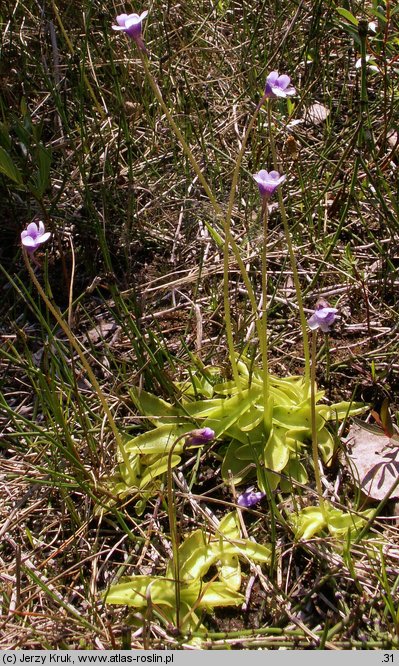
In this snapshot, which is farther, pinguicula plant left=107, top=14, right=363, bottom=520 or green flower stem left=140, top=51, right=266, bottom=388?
pinguicula plant left=107, top=14, right=363, bottom=520

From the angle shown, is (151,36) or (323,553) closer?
(323,553)

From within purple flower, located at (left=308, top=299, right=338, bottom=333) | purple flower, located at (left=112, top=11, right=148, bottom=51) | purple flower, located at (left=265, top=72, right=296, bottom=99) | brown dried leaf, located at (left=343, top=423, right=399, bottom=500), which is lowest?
brown dried leaf, located at (left=343, top=423, right=399, bottom=500)

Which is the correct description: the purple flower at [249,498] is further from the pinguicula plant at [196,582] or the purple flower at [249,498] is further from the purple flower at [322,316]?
the purple flower at [322,316]

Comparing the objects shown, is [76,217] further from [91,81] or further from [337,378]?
[337,378]

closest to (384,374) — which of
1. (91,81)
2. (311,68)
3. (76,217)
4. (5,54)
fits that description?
(76,217)

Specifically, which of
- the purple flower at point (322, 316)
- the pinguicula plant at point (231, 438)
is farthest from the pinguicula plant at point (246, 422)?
the purple flower at point (322, 316)

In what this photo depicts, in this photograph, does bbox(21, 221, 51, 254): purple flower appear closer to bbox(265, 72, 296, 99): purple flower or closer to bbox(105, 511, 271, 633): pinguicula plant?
bbox(265, 72, 296, 99): purple flower

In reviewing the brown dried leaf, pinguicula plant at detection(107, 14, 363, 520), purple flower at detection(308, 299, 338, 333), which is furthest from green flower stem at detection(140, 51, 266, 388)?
the brown dried leaf
